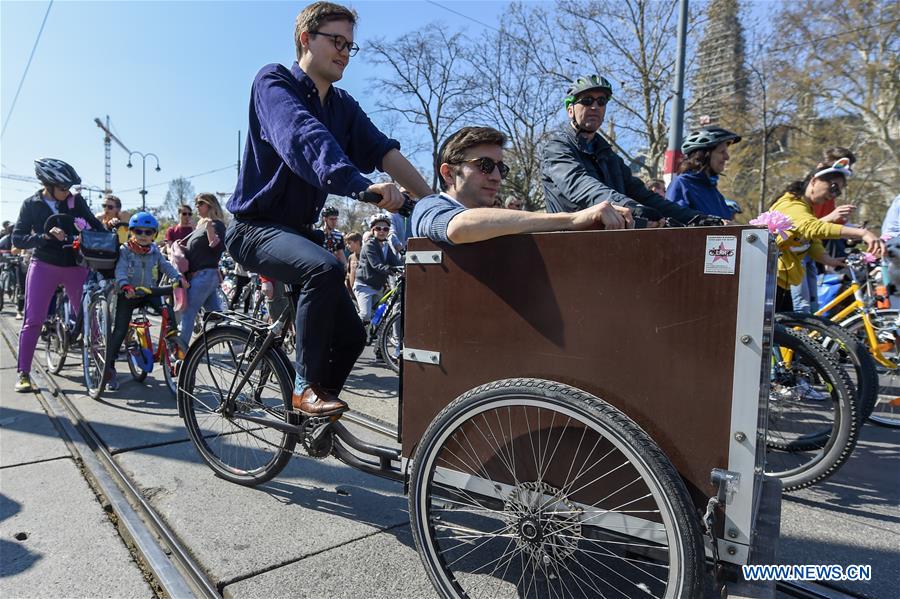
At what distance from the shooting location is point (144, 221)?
5.33m

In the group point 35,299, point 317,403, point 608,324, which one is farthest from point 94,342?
point 608,324

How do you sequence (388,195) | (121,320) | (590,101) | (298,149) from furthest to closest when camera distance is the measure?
(121,320) < (590,101) < (298,149) < (388,195)

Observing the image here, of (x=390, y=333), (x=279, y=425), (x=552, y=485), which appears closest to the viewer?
(x=552, y=485)

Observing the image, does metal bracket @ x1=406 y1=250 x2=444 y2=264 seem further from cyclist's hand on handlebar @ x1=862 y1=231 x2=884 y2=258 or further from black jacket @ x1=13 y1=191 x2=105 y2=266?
black jacket @ x1=13 y1=191 x2=105 y2=266

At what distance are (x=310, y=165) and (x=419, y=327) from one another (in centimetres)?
78

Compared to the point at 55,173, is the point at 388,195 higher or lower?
lower

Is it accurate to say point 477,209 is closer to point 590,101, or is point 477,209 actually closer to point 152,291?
point 590,101

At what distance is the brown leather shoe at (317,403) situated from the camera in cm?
247

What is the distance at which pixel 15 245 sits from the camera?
4891mm

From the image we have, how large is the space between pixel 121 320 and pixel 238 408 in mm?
2557

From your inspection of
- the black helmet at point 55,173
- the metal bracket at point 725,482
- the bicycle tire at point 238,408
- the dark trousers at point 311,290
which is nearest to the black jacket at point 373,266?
the black helmet at point 55,173

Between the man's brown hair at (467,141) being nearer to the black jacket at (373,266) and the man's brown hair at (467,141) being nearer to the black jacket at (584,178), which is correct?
the black jacket at (584,178)

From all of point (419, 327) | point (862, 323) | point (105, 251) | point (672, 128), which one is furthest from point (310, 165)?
point (672, 128)

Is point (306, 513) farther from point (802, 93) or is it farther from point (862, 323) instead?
point (802, 93)
